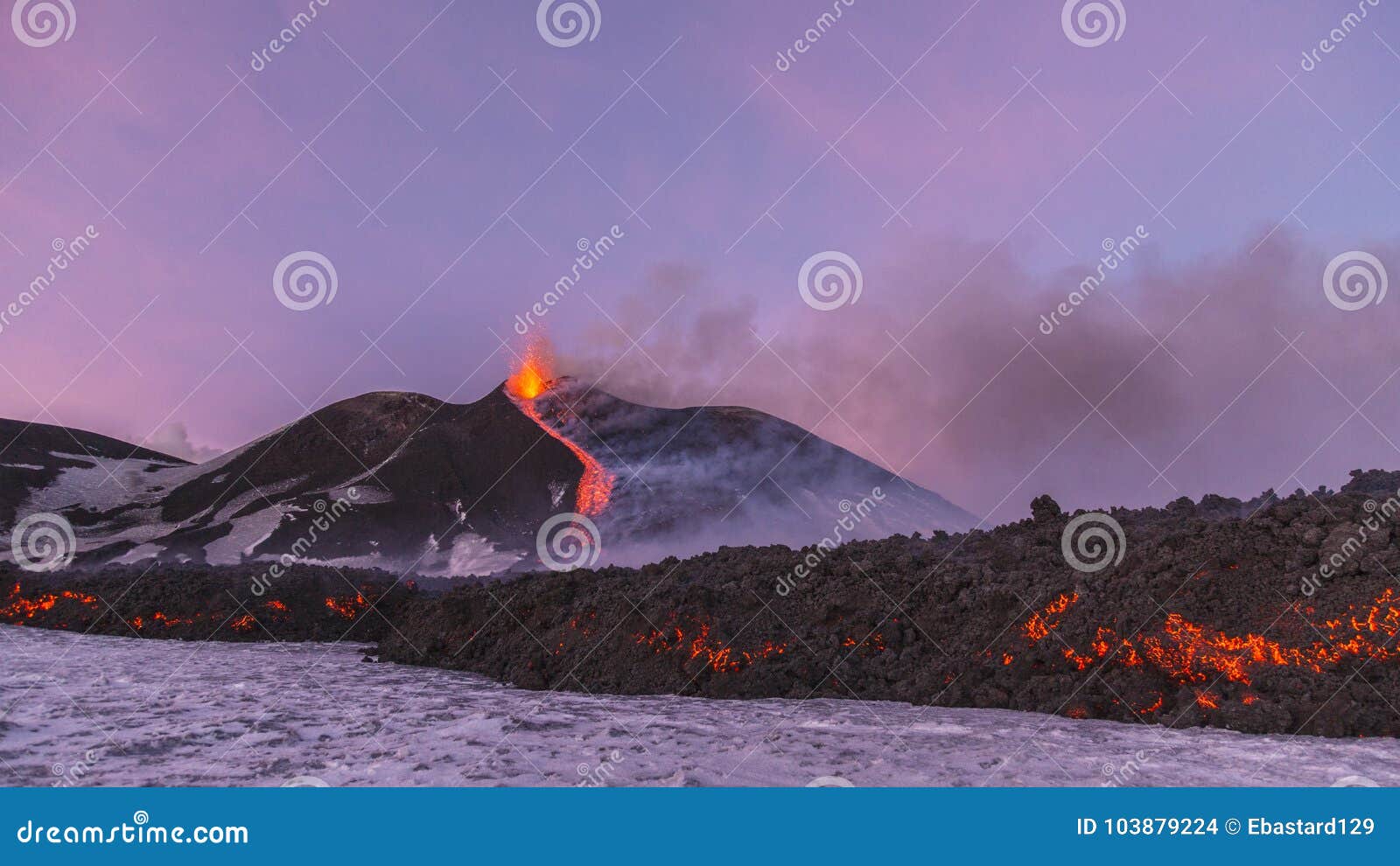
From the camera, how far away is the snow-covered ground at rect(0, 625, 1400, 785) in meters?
6.66

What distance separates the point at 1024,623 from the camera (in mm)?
10586

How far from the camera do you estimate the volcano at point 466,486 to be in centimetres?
4628

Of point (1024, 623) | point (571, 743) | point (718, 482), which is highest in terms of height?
point (718, 482)

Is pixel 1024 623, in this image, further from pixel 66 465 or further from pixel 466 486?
pixel 66 465

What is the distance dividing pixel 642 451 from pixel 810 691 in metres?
51.2

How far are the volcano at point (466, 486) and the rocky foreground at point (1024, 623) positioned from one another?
93.1 feet

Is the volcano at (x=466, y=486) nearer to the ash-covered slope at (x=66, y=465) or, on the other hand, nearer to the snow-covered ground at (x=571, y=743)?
the ash-covered slope at (x=66, y=465)

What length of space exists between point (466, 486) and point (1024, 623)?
46.8m

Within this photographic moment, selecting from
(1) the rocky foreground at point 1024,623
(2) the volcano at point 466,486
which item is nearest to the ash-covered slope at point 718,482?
(2) the volcano at point 466,486

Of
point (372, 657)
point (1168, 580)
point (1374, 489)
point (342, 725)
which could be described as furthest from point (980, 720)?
point (372, 657)

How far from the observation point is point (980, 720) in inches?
351

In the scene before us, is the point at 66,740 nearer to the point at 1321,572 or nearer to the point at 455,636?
the point at 455,636

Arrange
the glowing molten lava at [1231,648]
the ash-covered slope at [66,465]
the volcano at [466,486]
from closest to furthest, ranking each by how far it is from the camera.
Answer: the glowing molten lava at [1231,648] → the volcano at [466,486] → the ash-covered slope at [66,465]

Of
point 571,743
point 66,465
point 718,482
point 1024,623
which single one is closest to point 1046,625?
point 1024,623
